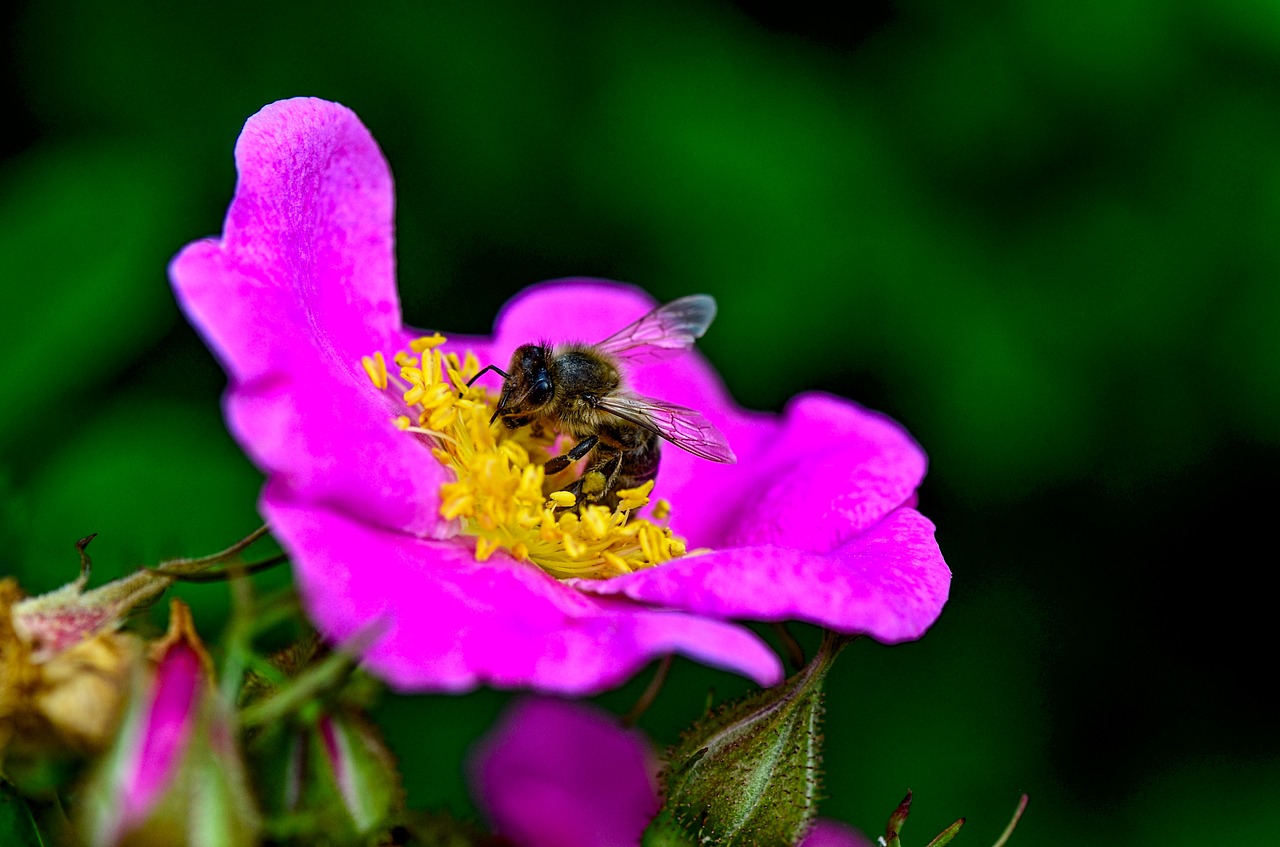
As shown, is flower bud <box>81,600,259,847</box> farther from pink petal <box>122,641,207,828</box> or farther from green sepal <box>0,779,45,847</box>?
green sepal <box>0,779,45,847</box>

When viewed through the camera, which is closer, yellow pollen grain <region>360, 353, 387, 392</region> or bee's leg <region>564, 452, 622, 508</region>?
yellow pollen grain <region>360, 353, 387, 392</region>

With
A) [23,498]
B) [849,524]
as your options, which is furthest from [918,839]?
[23,498]

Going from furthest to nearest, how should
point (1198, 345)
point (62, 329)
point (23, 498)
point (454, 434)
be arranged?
point (1198, 345) < point (62, 329) < point (23, 498) < point (454, 434)

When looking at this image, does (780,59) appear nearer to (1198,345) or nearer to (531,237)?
(531,237)

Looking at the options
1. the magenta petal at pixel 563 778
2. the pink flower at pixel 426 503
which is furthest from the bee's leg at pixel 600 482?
the magenta petal at pixel 563 778

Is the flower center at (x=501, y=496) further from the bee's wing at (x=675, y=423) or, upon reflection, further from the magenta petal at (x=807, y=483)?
the magenta petal at (x=807, y=483)

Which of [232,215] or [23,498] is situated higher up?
[232,215]

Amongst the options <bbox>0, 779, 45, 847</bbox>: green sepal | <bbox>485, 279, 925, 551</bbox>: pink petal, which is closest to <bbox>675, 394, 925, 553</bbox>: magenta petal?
<bbox>485, 279, 925, 551</bbox>: pink petal

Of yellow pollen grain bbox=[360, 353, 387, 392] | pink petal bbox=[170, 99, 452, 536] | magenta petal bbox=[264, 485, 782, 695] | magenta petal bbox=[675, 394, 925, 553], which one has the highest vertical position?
pink petal bbox=[170, 99, 452, 536]
